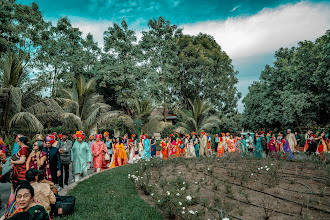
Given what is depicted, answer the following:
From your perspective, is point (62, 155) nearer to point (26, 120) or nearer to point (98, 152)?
point (98, 152)

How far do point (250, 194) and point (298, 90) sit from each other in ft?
73.6

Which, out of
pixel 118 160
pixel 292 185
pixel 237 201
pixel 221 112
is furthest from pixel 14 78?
pixel 221 112

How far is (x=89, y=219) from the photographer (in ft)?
14.6

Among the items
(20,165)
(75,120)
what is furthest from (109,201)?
(75,120)

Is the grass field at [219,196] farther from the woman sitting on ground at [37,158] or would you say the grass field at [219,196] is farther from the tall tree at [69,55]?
the tall tree at [69,55]

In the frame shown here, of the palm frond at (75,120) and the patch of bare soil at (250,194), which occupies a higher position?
the palm frond at (75,120)

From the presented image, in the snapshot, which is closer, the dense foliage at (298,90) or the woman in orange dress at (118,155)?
the woman in orange dress at (118,155)

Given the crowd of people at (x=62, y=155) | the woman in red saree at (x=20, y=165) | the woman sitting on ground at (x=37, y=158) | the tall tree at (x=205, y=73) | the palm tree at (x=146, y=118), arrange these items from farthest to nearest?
the tall tree at (x=205, y=73) → the palm tree at (x=146, y=118) → the woman sitting on ground at (x=37, y=158) → the woman in red saree at (x=20, y=165) → the crowd of people at (x=62, y=155)

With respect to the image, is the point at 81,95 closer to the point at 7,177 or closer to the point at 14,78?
the point at 14,78

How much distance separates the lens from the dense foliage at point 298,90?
20453mm

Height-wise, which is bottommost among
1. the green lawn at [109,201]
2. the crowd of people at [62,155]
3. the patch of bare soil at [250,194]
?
the green lawn at [109,201]

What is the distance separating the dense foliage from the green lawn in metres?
18.6

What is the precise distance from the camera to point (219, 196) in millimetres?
5453

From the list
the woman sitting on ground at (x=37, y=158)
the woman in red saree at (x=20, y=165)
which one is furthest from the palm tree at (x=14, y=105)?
the woman in red saree at (x=20, y=165)
